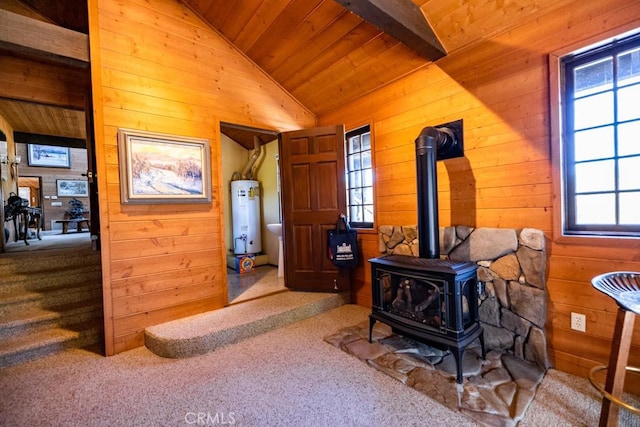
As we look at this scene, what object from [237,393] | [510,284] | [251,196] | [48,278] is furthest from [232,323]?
[251,196]

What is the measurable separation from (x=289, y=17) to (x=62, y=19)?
2.41 metres

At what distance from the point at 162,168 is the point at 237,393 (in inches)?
79.2

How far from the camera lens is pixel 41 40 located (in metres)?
2.11

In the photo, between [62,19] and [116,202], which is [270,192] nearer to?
[116,202]

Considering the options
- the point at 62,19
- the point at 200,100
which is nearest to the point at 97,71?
the point at 200,100

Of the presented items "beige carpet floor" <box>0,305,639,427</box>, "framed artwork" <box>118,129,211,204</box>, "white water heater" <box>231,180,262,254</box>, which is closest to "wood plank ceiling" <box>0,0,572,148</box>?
"framed artwork" <box>118,129,211,204</box>

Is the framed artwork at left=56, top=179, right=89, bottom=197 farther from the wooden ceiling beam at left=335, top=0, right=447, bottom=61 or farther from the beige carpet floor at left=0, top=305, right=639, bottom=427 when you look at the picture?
the wooden ceiling beam at left=335, top=0, right=447, bottom=61

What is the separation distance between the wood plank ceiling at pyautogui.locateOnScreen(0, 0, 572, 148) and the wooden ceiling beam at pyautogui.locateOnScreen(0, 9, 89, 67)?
0.95 metres

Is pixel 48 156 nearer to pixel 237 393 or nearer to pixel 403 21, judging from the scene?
pixel 237 393

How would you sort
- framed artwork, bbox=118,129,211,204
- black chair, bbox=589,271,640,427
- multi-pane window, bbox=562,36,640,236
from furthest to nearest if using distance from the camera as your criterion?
framed artwork, bbox=118,129,211,204 < multi-pane window, bbox=562,36,640,236 < black chair, bbox=589,271,640,427

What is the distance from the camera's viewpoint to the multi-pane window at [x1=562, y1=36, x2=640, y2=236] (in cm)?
171

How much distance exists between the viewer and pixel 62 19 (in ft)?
9.39

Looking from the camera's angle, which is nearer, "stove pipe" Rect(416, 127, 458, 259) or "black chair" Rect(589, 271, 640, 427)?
"black chair" Rect(589, 271, 640, 427)

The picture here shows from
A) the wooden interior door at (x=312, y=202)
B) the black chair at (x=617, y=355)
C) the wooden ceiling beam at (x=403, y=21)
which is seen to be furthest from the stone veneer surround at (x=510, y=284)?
the wooden ceiling beam at (x=403, y=21)
